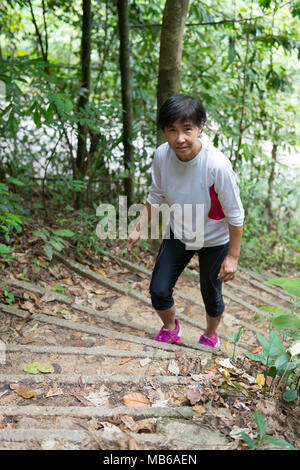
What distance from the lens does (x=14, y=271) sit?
3.41 meters

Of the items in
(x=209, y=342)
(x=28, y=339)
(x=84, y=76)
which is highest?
(x=84, y=76)

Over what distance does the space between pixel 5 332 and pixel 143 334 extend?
98 cm

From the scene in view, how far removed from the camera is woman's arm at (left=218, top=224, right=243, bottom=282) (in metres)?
2.34

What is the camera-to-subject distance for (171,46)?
352 centimetres

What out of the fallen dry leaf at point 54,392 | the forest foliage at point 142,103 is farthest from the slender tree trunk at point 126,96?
the fallen dry leaf at point 54,392

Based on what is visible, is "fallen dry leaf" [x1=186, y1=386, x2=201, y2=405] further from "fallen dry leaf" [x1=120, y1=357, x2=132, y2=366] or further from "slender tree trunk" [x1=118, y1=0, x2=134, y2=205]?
"slender tree trunk" [x1=118, y1=0, x2=134, y2=205]

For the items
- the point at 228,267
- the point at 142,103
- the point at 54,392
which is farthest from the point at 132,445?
the point at 142,103

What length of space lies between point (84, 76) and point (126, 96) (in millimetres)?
616

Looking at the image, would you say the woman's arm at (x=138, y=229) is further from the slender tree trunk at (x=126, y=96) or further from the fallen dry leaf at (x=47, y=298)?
the slender tree trunk at (x=126, y=96)

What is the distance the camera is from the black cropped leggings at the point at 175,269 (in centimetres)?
257

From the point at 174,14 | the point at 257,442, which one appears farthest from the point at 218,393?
the point at 174,14

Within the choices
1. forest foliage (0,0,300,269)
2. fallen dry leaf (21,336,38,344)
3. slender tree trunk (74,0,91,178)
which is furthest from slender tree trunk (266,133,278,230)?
fallen dry leaf (21,336,38,344)

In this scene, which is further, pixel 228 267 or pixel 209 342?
pixel 209 342

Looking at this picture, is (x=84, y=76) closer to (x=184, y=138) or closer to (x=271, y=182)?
(x=184, y=138)
